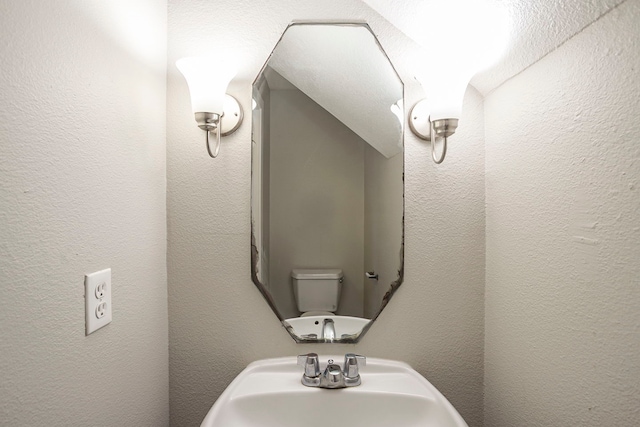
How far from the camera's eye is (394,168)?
97cm

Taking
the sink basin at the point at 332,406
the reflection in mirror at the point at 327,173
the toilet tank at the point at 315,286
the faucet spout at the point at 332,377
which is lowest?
the sink basin at the point at 332,406

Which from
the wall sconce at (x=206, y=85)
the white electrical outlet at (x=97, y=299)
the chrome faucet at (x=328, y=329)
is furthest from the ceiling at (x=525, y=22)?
the white electrical outlet at (x=97, y=299)

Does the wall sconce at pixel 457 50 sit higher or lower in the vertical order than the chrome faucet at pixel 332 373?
higher

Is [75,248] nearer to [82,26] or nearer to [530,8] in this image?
[82,26]

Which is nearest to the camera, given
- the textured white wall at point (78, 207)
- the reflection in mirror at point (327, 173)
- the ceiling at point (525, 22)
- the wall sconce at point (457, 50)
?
the textured white wall at point (78, 207)

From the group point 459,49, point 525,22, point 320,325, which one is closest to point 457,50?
point 459,49

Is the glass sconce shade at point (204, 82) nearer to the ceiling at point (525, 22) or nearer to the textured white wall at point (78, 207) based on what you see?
the textured white wall at point (78, 207)

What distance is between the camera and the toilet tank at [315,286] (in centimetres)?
98

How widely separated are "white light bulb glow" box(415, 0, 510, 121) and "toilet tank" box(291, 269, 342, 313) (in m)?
0.51

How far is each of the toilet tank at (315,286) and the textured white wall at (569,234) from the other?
0.44 metres

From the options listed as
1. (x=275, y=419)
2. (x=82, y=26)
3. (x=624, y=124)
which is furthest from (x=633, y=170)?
(x=82, y=26)

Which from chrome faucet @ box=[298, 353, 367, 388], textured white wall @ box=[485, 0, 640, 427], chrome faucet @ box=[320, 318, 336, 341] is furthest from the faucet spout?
textured white wall @ box=[485, 0, 640, 427]

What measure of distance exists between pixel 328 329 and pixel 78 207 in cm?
69

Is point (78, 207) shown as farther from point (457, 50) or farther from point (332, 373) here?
point (457, 50)
